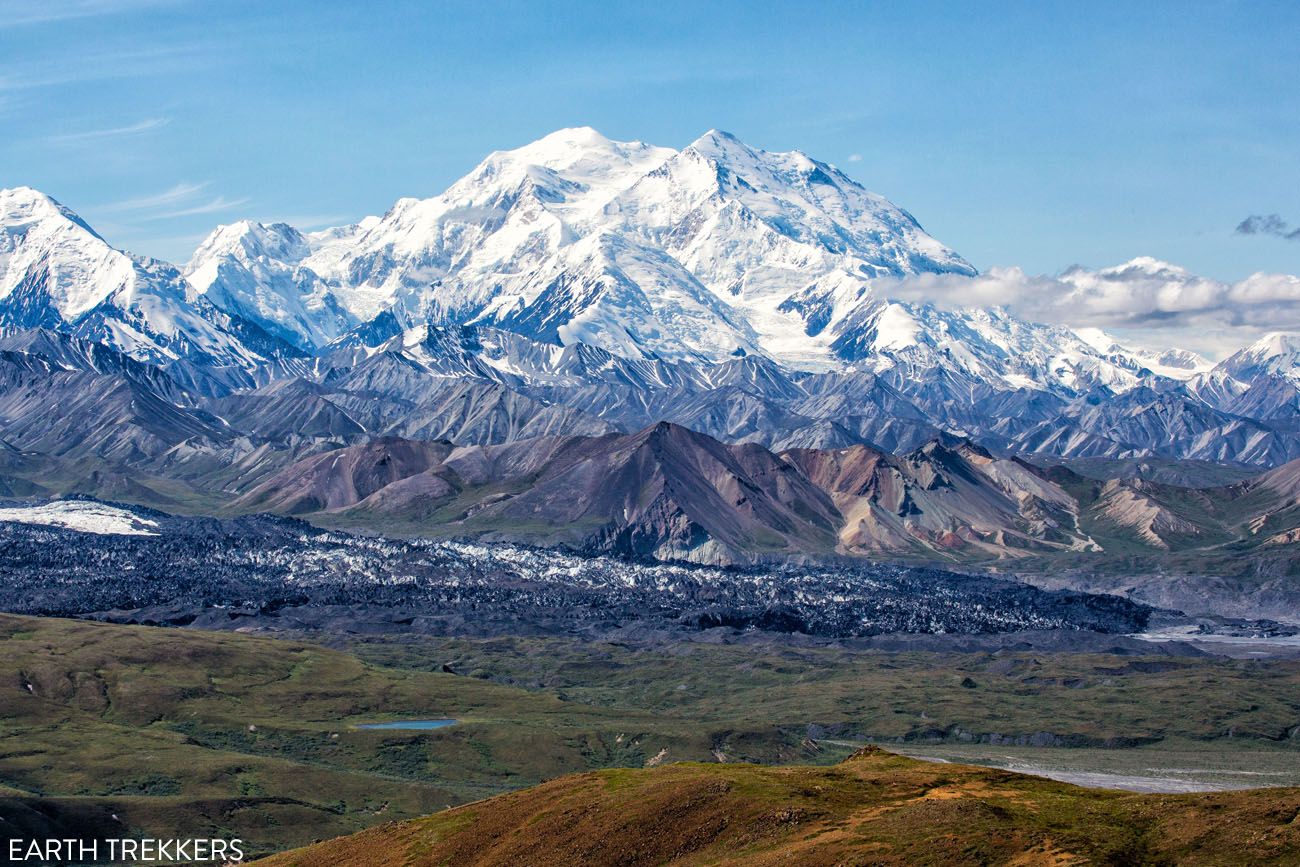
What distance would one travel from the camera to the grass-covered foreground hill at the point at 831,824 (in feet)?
314

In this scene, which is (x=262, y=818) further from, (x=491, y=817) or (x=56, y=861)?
(x=491, y=817)

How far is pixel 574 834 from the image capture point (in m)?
113

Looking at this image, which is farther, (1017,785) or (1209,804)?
(1017,785)

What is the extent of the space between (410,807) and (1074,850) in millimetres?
113127

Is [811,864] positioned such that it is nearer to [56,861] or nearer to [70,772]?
[56,861]

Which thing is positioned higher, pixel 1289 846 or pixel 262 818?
pixel 1289 846

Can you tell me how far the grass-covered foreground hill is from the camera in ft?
314

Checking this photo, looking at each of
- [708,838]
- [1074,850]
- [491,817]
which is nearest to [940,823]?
[1074,850]

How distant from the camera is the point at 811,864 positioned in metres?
95.9

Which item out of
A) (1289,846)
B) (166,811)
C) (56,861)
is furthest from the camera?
(166,811)

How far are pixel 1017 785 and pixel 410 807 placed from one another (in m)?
93.3

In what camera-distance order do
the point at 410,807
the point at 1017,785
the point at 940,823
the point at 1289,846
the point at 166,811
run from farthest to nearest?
the point at 410,807
the point at 166,811
the point at 1017,785
the point at 940,823
the point at 1289,846

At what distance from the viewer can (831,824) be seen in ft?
352

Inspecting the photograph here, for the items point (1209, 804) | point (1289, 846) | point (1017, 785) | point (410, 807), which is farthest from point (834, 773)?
point (410, 807)
